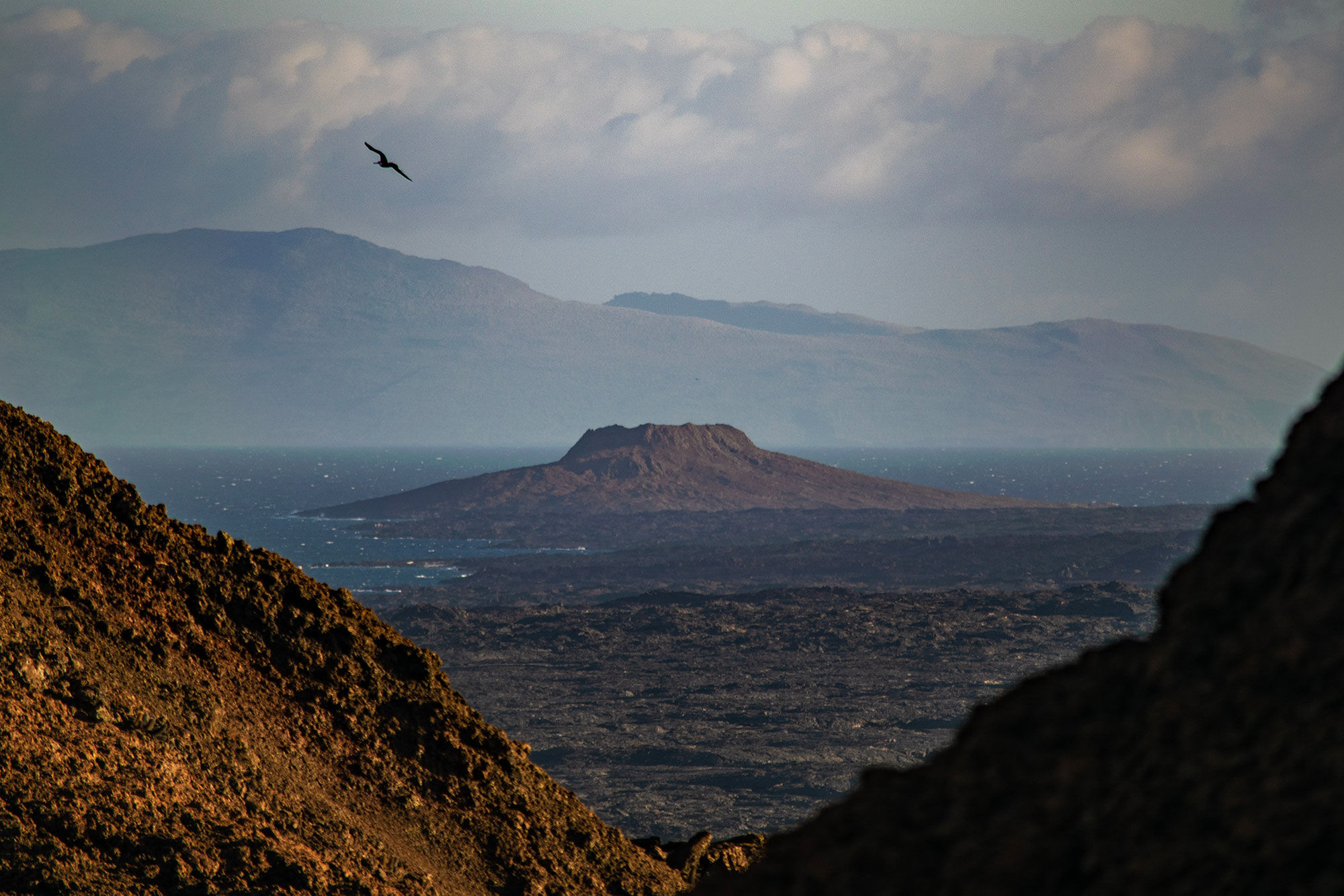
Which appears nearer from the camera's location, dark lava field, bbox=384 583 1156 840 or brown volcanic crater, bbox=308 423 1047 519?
dark lava field, bbox=384 583 1156 840

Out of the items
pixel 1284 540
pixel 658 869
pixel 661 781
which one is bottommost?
pixel 661 781

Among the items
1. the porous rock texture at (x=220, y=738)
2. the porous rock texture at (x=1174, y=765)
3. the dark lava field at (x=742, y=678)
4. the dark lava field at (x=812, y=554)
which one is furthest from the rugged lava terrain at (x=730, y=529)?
the porous rock texture at (x=1174, y=765)

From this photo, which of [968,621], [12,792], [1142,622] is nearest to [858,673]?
[968,621]

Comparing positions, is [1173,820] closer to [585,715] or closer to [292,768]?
[292,768]

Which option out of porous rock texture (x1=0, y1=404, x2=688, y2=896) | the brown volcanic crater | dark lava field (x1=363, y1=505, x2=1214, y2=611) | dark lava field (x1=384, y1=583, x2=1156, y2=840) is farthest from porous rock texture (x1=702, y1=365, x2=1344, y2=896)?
the brown volcanic crater

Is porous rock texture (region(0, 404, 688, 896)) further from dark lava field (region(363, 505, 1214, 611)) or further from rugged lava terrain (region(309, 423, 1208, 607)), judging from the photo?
rugged lava terrain (region(309, 423, 1208, 607))
